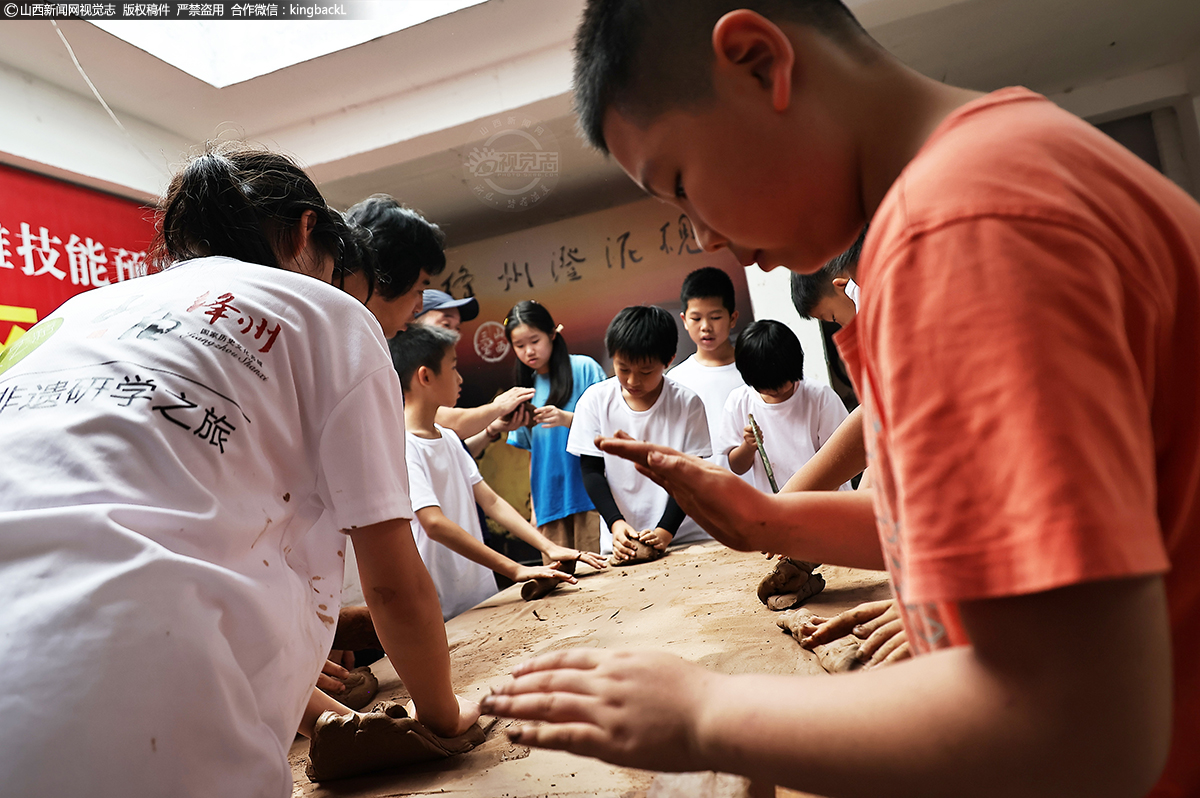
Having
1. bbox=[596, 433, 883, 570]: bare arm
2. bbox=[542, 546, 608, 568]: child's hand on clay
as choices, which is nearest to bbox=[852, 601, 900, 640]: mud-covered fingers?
bbox=[596, 433, 883, 570]: bare arm

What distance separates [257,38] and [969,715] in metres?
4.60

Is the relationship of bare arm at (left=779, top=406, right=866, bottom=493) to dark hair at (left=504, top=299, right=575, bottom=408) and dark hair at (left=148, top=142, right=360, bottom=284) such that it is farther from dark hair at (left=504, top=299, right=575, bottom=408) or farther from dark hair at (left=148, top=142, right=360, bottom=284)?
dark hair at (left=504, top=299, right=575, bottom=408)

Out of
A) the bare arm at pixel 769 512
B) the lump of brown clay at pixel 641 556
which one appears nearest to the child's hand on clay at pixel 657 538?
the lump of brown clay at pixel 641 556

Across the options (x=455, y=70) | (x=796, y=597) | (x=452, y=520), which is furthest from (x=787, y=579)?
(x=455, y=70)

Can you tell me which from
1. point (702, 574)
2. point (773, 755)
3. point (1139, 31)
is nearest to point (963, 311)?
point (773, 755)

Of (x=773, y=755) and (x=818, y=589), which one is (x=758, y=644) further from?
(x=773, y=755)

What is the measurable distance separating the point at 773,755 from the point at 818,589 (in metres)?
1.37

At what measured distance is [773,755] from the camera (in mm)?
466

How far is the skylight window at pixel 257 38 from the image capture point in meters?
3.61

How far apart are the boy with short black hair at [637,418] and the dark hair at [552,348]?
93cm

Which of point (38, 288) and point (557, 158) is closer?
point (38, 288)

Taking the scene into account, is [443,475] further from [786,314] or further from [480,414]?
[786,314]

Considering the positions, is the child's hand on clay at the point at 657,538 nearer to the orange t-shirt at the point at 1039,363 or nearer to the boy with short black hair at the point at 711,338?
the boy with short black hair at the point at 711,338

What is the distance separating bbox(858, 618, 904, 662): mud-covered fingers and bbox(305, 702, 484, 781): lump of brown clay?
0.68m
